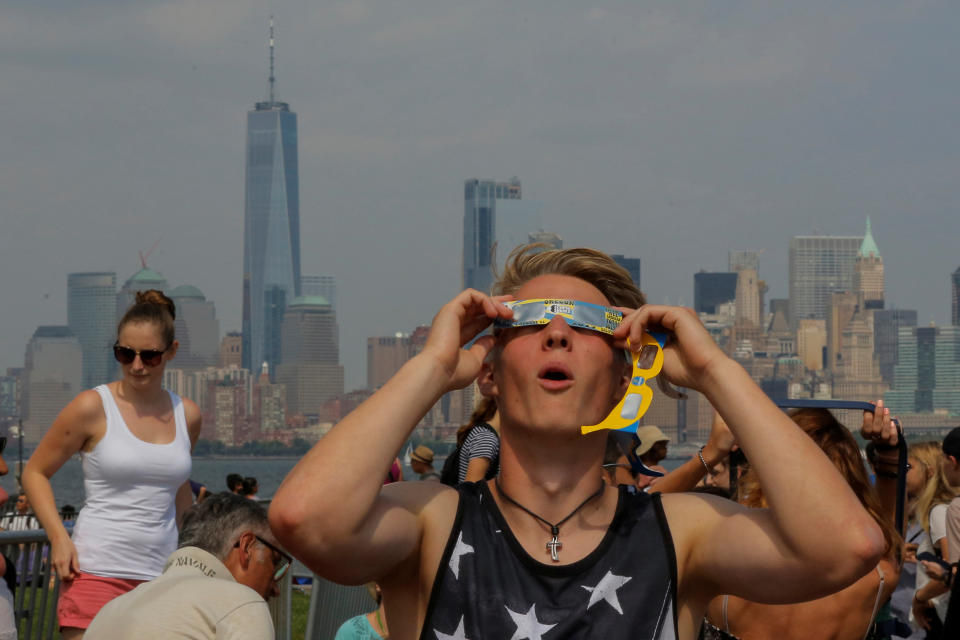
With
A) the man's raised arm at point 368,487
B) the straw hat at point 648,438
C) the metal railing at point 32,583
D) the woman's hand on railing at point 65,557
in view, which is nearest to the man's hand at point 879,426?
the man's raised arm at point 368,487

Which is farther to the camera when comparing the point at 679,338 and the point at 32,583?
the point at 32,583

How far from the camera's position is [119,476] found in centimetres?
559

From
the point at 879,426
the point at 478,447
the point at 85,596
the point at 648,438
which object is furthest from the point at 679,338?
the point at 648,438

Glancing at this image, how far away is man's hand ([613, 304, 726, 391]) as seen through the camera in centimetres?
257

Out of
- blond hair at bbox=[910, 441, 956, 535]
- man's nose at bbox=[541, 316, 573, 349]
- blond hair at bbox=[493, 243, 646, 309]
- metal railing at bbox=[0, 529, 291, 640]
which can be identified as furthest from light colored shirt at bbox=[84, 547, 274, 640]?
blond hair at bbox=[910, 441, 956, 535]

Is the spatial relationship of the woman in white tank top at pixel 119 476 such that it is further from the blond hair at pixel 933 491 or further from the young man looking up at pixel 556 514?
the blond hair at pixel 933 491

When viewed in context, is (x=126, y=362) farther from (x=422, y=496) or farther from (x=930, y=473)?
(x=930, y=473)

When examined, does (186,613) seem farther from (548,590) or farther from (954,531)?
(954,531)

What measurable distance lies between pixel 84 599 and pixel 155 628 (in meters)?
1.95

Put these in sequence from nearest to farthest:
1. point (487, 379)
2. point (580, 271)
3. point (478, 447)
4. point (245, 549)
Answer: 1. point (487, 379)
2. point (580, 271)
3. point (245, 549)
4. point (478, 447)

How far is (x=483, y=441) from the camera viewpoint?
5.25 m

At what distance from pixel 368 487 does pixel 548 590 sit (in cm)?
39

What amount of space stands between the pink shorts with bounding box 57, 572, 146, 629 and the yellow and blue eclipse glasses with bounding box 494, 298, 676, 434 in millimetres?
3419

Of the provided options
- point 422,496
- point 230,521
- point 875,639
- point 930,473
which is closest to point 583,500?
point 422,496
